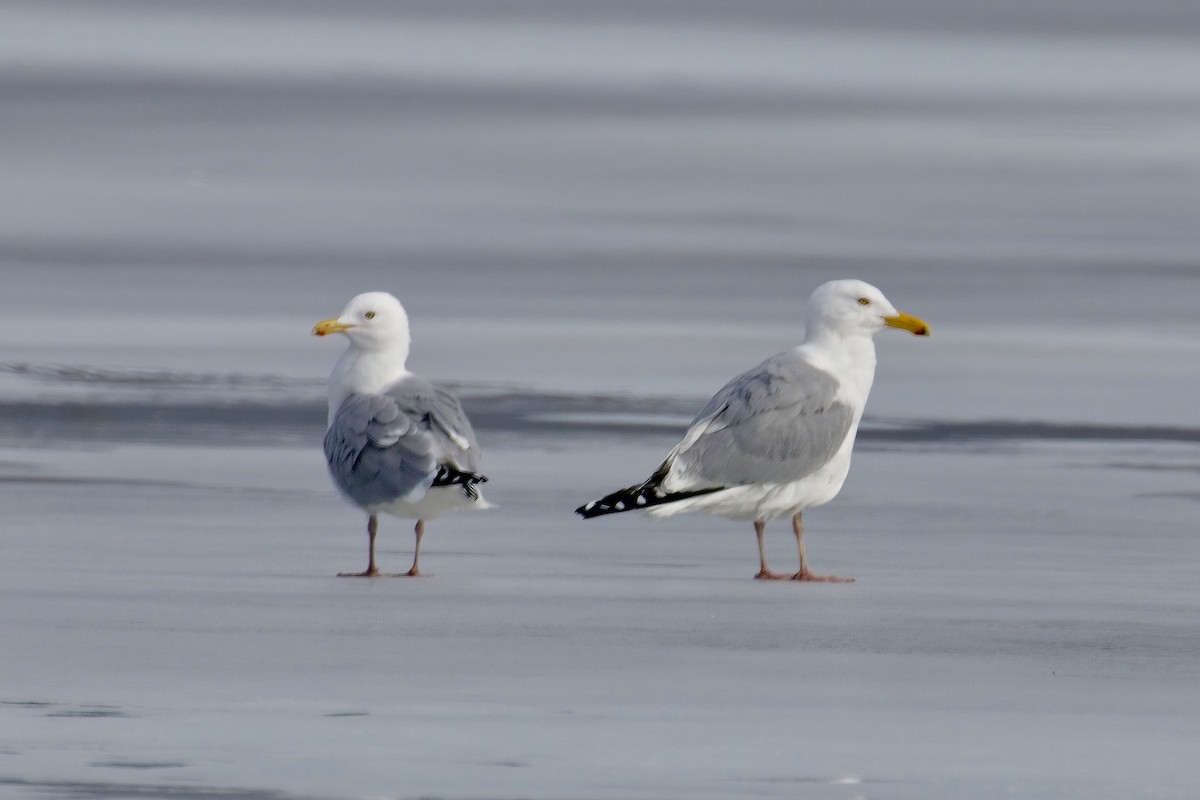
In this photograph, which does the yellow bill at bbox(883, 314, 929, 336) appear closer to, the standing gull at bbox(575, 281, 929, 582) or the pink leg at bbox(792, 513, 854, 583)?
the standing gull at bbox(575, 281, 929, 582)

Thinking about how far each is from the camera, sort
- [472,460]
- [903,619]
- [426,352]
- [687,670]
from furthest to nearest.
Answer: [426,352]
[472,460]
[903,619]
[687,670]

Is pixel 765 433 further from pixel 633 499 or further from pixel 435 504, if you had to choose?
pixel 435 504

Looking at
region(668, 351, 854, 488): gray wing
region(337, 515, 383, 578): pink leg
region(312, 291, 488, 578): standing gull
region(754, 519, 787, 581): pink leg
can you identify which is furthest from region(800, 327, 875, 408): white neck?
region(337, 515, 383, 578): pink leg

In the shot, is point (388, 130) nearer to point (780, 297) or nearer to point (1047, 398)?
point (780, 297)

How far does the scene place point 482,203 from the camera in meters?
12.5

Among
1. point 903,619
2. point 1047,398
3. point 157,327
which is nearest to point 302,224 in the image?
point 157,327

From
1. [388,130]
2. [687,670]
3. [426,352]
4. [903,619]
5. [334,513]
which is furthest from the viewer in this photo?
[388,130]

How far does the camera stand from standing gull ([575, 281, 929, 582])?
6.19 m

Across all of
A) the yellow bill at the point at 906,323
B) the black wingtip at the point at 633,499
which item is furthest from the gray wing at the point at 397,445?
the yellow bill at the point at 906,323

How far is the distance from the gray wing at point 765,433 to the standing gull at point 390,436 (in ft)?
1.91

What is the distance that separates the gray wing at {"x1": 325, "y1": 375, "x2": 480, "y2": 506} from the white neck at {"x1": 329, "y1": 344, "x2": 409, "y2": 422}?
14 centimetres

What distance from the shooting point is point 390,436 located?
616 centimetres

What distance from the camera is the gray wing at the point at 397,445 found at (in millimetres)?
6070

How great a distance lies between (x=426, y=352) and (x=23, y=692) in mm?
5831
